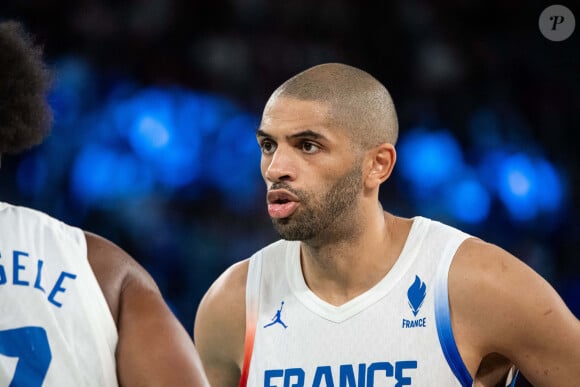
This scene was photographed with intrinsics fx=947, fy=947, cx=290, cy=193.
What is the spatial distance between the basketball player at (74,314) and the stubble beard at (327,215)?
107 cm

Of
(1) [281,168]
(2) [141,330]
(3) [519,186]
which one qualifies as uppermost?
(3) [519,186]

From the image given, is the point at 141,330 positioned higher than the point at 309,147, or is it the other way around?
the point at 309,147

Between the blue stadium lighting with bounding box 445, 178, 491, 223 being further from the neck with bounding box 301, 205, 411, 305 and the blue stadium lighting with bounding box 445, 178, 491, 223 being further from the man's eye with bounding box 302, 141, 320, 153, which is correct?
the man's eye with bounding box 302, 141, 320, 153

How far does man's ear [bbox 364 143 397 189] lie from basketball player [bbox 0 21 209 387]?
1.34m

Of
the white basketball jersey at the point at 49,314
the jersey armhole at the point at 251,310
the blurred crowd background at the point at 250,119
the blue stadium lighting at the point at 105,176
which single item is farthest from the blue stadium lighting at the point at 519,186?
the white basketball jersey at the point at 49,314

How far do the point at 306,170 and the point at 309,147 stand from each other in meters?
0.08

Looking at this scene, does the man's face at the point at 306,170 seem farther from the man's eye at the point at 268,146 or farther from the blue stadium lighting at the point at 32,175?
the blue stadium lighting at the point at 32,175

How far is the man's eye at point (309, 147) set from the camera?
2.98 m

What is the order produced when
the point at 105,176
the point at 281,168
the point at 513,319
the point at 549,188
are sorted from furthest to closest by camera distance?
the point at 549,188
the point at 105,176
the point at 281,168
the point at 513,319

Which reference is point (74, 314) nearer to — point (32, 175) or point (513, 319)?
point (513, 319)

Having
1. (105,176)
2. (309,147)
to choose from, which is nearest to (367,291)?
(309,147)

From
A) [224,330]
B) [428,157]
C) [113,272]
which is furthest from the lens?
[428,157]

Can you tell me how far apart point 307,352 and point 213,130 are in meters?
3.77

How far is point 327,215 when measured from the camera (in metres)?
2.98
